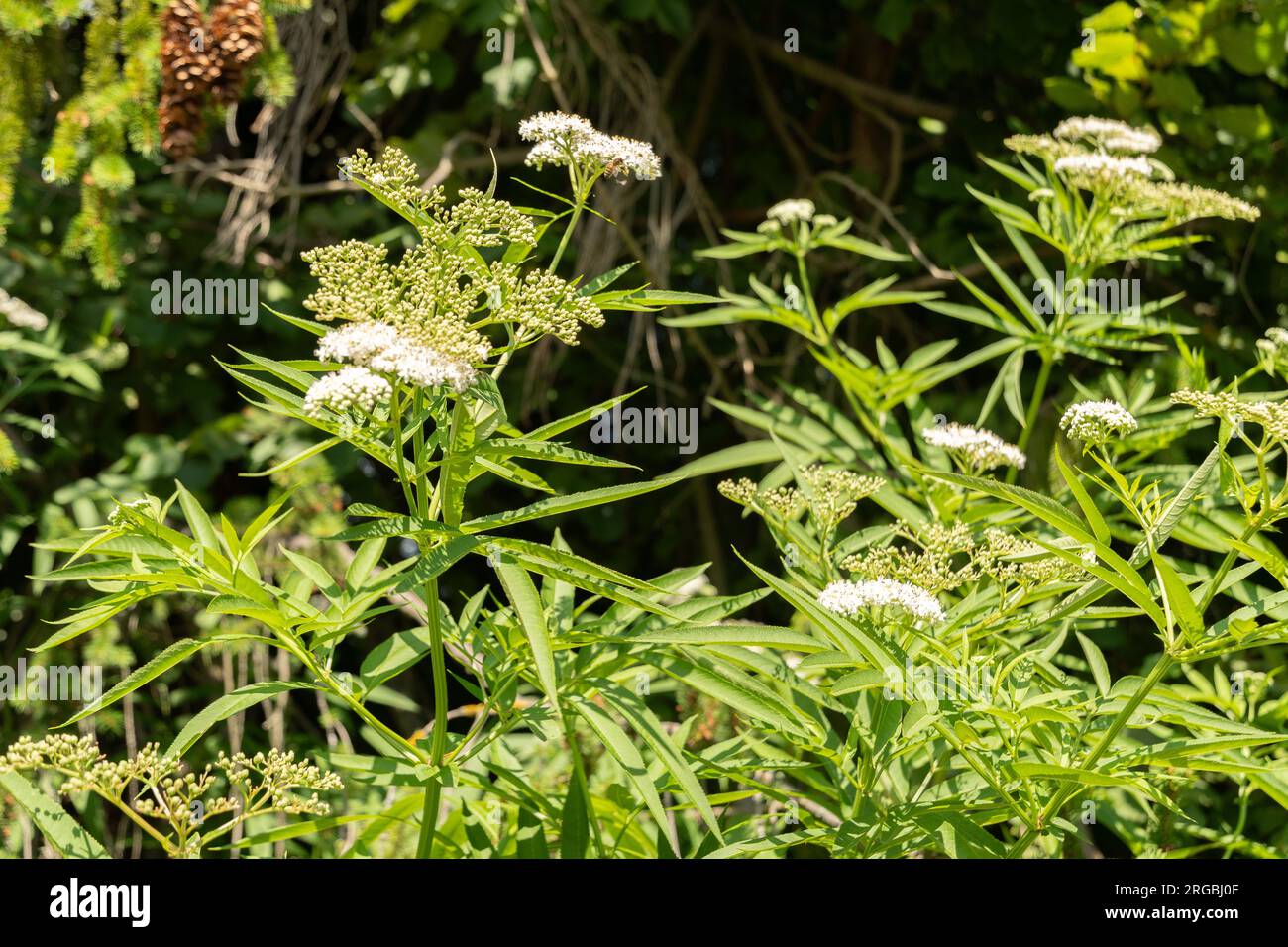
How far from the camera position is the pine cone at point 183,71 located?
2533 millimetres

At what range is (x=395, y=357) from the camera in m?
1.26

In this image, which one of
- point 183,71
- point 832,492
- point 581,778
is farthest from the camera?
point 183,71

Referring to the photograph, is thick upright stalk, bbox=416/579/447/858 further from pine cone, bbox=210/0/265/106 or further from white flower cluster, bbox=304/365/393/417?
pine cone, bbox=210/0/265/106

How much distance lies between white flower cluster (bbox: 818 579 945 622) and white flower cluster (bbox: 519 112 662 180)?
1.95ft

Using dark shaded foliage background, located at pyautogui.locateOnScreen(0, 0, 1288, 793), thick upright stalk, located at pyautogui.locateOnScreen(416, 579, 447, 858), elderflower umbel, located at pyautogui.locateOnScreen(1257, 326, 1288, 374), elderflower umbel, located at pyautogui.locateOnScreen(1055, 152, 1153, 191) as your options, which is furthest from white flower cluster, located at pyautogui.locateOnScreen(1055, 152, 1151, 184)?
thick upright stalk, located at pyautogui.locateOnScreen(416, 579, 447, 858)

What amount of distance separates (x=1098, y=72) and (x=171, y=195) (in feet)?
8.73

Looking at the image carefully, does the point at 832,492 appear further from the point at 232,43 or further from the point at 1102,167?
the point at 232,43

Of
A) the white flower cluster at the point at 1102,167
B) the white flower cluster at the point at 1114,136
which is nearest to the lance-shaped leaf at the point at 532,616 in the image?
the white flower cluster at the point at 1102,167

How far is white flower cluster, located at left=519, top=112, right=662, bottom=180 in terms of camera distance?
1.53 meters

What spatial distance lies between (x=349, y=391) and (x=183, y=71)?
5.45ft

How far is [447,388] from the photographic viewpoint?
132cm

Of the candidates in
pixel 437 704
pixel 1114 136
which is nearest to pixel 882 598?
pixel 437 704

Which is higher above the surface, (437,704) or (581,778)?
(437,704)
